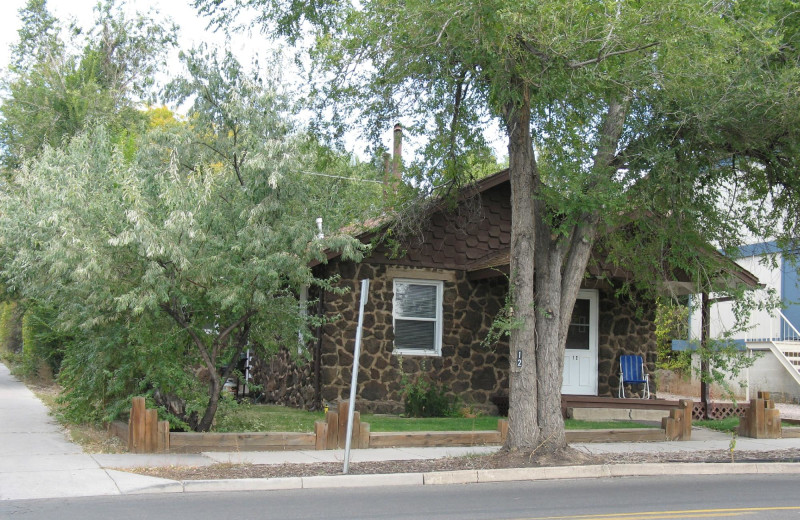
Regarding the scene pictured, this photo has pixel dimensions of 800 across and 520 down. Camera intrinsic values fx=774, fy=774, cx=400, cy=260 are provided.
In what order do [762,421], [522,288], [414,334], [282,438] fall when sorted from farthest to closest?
[414,334], [762,421], [282,438], [522,288]

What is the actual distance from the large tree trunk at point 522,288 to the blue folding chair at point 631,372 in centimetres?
765

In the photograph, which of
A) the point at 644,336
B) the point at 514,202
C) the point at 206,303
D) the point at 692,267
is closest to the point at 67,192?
the point at 206,303

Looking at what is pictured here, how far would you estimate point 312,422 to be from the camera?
45.9 ft

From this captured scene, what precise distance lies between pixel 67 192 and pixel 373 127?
5009 millimetres

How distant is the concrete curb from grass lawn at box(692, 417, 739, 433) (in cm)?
448

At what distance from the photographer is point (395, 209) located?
13.9 meters

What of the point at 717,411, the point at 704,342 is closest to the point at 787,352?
the point at 717,411

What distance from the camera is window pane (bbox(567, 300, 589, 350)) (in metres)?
17.9

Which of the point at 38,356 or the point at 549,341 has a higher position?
the point at 549,341

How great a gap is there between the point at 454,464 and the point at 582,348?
8.14 meters

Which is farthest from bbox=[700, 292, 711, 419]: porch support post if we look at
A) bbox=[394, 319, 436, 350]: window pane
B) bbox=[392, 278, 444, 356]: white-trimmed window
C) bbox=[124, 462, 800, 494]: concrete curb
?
bbox=[394, 319, 436, 350]: window pane

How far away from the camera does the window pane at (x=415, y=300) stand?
54.4 feet

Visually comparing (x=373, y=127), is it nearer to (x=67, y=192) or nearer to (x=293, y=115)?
(x=293, y=115)

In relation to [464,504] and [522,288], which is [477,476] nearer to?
[464,504]
